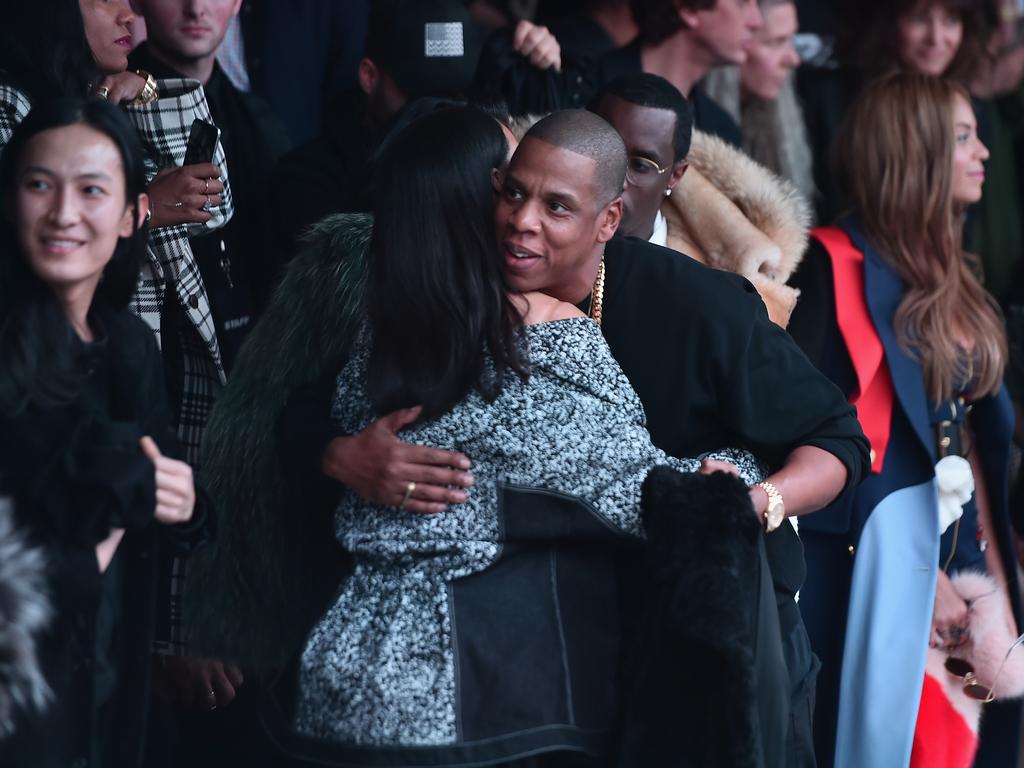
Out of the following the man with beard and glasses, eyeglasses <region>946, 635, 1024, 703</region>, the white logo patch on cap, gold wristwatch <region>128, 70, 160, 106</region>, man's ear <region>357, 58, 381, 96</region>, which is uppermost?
A: the white logo patch on cap

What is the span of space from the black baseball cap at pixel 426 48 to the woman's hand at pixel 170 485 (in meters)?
1.40

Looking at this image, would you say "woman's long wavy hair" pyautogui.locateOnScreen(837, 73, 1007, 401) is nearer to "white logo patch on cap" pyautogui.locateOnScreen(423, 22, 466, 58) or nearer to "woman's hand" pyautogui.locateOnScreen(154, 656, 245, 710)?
"white logo patch on cap" pyautogui.locateOnScreen(423, 22, 466, 58)

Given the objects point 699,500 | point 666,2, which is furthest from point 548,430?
point 666,2

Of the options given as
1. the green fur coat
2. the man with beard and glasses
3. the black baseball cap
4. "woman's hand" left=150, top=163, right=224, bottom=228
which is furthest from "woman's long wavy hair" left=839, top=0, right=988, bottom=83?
the green fur coat

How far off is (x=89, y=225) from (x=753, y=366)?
3.64ft

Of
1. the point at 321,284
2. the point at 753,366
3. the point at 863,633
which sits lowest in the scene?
the point at 863,633

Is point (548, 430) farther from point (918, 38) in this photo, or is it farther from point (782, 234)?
point (918, 38)

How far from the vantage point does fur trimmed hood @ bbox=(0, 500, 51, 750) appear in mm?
1901

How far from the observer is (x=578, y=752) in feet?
7.24

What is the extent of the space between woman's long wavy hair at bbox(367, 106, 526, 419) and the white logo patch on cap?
0.91 metres

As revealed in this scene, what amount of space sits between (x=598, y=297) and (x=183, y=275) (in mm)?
935

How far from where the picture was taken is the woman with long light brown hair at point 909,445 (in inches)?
137

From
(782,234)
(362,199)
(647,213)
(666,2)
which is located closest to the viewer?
(362,199)

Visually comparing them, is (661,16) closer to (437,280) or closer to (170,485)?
(437,280)
